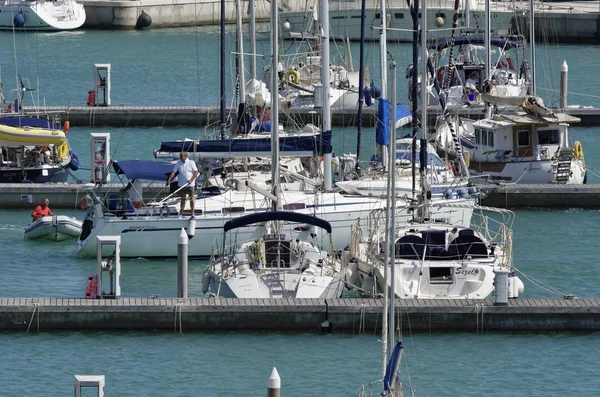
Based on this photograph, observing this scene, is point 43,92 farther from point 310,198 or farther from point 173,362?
point 173,362

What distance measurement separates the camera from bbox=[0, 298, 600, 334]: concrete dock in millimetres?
28359

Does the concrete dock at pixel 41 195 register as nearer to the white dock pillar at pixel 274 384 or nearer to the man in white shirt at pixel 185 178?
the man in white shirt at pixel 185 178

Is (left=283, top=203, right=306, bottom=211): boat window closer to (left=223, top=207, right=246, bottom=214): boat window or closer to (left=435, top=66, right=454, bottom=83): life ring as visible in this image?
(left=223, top=207, right=246, bottom=214): boat window

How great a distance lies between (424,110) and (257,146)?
4757 millimetres

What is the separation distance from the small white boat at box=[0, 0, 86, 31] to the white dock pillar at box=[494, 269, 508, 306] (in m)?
55.0

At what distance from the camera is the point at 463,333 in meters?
28.6

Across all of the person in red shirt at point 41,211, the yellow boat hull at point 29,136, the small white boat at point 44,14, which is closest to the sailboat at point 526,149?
the yellow boat hull at point 29,136

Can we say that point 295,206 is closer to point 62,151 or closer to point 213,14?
point 62,151

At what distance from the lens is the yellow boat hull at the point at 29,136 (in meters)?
40.5

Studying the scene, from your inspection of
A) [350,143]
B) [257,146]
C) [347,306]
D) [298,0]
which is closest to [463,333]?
[347,306]

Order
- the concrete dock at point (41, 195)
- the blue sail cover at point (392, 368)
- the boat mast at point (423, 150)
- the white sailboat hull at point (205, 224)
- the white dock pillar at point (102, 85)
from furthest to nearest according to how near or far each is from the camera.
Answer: the white dock pillar at point (102, 85)
the concrete dock at point (41, 195)
the white sailboat hull at point (205, 224)
the boat mast at point (423, 150)
the blue sail cover at point (392, 368)

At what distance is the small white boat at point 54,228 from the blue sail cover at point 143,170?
198cm

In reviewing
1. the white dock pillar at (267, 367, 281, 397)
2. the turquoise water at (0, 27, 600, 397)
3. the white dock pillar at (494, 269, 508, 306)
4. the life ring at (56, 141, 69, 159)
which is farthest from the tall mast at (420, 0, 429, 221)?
the life ring at (56, 141, 69, 159)

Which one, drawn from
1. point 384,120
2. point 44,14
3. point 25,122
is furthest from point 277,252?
point 44,14
